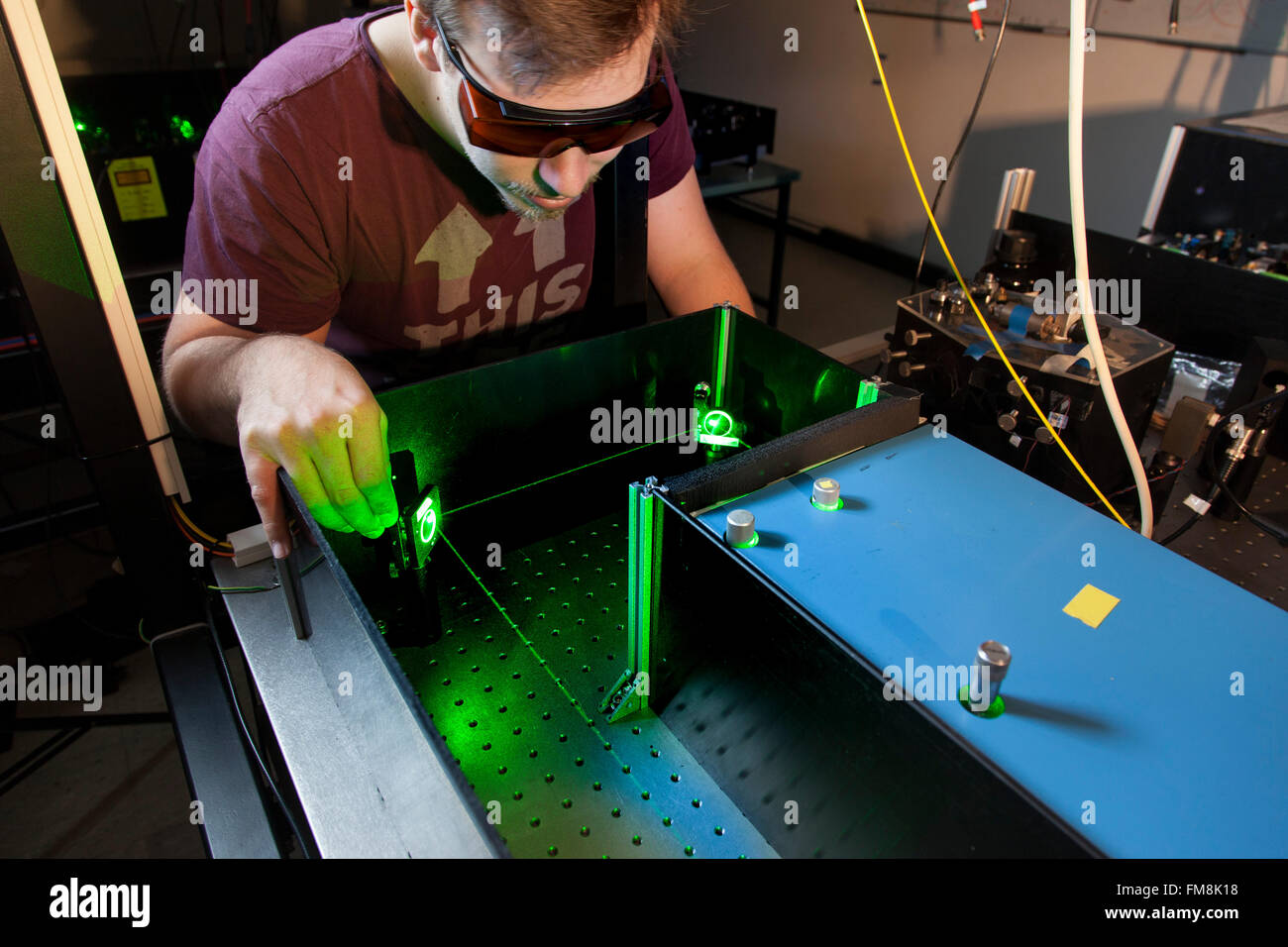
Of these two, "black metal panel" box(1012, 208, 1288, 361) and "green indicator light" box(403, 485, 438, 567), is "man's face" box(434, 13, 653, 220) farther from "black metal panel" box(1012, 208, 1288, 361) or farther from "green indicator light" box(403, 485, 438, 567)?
"black metal panel" box(1012, 208, 1288, 361)

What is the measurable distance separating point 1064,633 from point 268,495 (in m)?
0.60

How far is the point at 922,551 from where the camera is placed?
22.6 inches

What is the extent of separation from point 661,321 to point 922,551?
1.32ft

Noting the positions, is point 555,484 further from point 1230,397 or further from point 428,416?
point 1230,397

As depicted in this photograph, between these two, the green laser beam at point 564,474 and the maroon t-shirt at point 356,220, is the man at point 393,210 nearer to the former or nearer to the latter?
the maroon t-shirt at point 356,220

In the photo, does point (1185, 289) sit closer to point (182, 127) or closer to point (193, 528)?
point (193, 528)

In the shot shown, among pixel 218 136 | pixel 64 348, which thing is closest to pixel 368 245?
pixel 218 136


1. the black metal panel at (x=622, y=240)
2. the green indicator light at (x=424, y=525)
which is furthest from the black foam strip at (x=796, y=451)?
the black metal panel at (x=622, y=240)

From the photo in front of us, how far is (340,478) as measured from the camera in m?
0.60

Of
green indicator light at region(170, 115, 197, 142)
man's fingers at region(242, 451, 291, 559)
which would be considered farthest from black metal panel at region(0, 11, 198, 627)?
green indicator light at region(170, 115, 197, 142)

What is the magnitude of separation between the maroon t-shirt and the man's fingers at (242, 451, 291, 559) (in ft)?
1.20

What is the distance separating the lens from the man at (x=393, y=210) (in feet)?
2.05

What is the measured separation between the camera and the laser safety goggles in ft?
2.22

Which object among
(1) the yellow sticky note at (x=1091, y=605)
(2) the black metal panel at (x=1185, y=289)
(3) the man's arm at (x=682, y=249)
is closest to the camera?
(1) the yellow sticky note at (x=1091, y=605)
